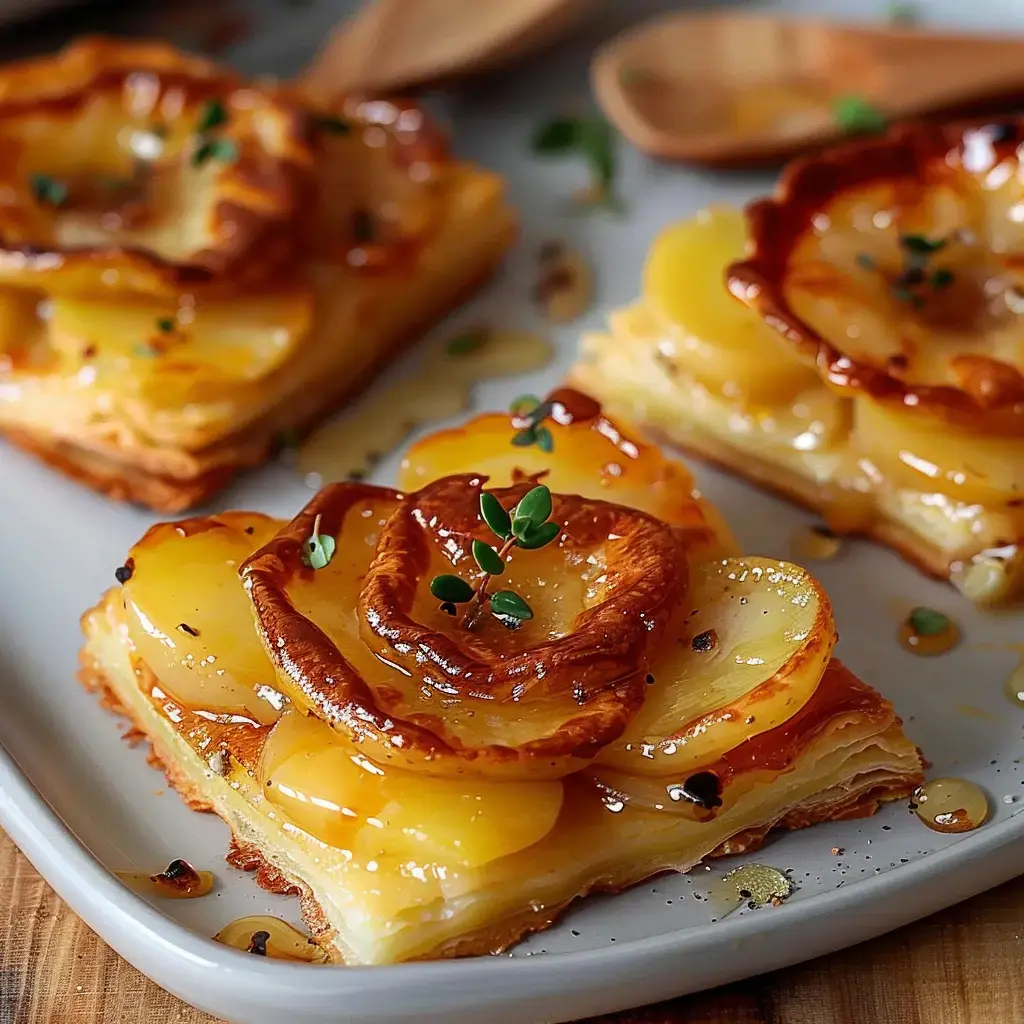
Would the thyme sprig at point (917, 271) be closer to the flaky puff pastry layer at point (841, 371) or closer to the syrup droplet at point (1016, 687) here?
the flaky puff pastry layer at point (841, 371)

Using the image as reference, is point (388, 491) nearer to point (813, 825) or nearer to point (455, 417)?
point (455, 417)

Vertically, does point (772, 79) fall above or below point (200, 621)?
below

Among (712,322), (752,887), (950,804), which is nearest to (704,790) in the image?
(752,887)

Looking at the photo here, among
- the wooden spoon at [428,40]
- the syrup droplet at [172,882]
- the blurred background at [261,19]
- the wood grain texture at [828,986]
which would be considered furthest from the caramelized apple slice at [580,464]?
the blurred background at [261,19]

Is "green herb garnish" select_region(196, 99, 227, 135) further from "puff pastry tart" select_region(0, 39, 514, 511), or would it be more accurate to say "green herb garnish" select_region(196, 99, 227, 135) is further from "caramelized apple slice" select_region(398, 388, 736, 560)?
"caramelized apple slice" select_region(398, 388, 736, 560)

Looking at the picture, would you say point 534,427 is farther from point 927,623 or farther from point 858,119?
point 858,119

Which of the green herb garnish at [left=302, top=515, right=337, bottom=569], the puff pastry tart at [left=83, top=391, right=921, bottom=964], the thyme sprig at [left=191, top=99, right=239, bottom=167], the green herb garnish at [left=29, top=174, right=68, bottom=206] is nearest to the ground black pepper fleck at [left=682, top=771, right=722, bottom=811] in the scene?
the puff pastry tart at [left=83, top=391, right=921, bottom=964]
